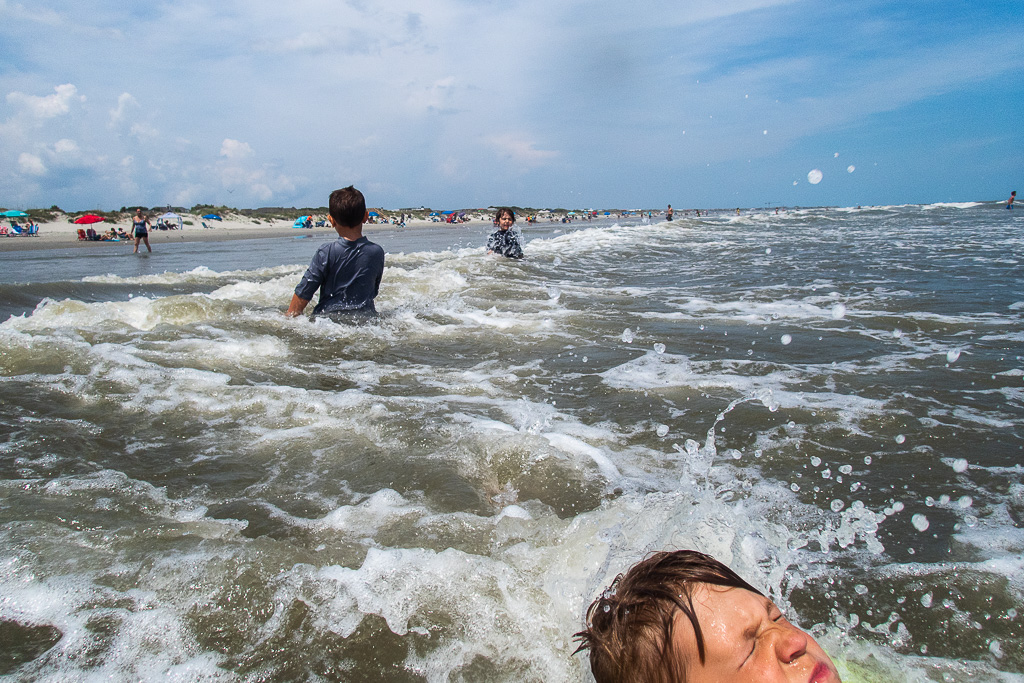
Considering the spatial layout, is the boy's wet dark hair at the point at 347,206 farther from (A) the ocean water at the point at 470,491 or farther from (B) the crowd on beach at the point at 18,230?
(B) the crowd on beach at the point at 18,230

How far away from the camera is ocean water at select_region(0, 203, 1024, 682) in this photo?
1.83 m

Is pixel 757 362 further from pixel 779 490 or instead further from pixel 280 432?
pixel 280 432

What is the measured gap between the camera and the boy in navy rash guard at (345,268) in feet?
19.0

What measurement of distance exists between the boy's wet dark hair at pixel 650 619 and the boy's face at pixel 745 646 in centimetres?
2

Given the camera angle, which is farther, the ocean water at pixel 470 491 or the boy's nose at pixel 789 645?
the ocean water at pixel 470 491

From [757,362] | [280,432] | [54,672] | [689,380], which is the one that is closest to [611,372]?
[689,380]

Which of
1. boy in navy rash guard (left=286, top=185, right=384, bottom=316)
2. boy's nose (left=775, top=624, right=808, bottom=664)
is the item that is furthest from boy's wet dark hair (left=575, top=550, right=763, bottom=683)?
boy in navy rash guard (left=286, top=185, right=384, bottom=316)

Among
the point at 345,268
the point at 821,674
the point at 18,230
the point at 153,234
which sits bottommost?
the point at 821,674

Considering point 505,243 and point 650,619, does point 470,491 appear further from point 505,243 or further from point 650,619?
point 505,243

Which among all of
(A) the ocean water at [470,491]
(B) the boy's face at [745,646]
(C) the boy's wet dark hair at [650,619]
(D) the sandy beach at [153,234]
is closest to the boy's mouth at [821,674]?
(B) the boy's face at [745,646]

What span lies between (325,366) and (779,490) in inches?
144

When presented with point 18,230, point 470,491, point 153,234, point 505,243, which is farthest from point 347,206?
point 18,230

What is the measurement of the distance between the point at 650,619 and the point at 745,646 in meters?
0.22

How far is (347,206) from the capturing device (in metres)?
5.72
